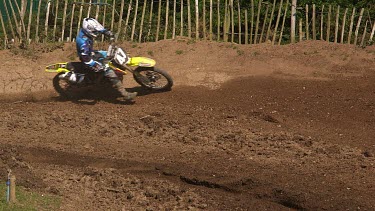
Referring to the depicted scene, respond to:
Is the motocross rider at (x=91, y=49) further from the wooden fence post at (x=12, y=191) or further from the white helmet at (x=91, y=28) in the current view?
the wooden fence post at (x=12, y=191)

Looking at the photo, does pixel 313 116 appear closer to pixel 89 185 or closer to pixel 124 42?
pixel 89 185

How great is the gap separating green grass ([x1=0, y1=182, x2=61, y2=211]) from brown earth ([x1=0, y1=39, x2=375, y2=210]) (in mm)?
185

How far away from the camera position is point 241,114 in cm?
1288

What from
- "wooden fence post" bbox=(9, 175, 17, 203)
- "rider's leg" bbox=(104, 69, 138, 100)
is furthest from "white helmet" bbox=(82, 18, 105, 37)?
"wooden fence post" bbox=(9, 175, 17, 203)

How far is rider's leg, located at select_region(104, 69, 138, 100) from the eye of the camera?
44.5 feet

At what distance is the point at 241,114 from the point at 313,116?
1301 mm

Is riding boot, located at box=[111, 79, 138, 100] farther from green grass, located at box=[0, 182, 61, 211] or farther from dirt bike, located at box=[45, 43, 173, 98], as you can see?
green grass, located at box=[0, 182, 61, 211]

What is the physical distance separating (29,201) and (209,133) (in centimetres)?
363

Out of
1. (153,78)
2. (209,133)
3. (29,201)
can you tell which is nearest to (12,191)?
(29,201)

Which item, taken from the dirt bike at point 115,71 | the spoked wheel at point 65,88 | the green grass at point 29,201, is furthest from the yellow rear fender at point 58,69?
the green grass at point 29,201

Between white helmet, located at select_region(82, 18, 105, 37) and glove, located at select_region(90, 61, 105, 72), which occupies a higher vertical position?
white helmet, located at select_region(82, 18, 105, 37)

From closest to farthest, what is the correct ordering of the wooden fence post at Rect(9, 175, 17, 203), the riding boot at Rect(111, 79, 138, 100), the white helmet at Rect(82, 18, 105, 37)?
the wooden fence post at Rect(9, 175, 17, 203), the white helmet at Rect(82, 18, 105, 37), the riding boot at Rect(111, 79, 138, 100)

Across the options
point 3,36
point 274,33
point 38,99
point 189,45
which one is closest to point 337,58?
point 274,33

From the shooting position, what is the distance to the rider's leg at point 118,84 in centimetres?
1356
